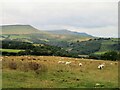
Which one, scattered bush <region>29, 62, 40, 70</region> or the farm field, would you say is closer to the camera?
the farm field

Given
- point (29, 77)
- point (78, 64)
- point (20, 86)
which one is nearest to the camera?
point (20, 86)

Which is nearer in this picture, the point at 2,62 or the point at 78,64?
the point at 2,62

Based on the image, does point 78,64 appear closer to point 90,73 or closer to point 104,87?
point 90,73

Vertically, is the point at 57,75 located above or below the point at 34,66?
below

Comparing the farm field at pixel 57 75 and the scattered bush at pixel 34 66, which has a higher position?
the scattered bush at pixel 34 66

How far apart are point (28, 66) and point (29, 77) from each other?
3.57m

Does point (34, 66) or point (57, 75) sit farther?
point (34, 66)

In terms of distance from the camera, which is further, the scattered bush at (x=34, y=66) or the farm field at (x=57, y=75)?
the scattered bush at (x=34, y=66)

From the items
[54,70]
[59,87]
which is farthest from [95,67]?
[59,87]

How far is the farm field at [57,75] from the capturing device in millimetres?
22094

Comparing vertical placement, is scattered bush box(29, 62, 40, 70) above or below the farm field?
above

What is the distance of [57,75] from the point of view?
25.5 m

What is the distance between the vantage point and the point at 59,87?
21.0 m

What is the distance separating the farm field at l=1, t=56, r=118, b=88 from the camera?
22094 millimetres
